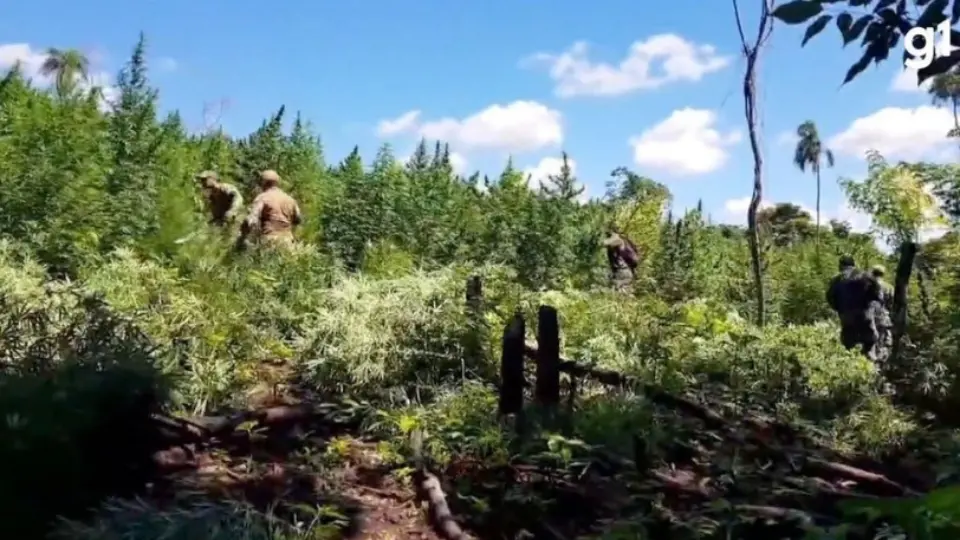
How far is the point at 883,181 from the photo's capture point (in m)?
13.7

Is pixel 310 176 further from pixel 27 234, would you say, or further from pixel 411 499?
pixel 411 499

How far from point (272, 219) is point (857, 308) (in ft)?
20.2

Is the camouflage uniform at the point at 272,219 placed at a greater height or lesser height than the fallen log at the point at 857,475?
greater

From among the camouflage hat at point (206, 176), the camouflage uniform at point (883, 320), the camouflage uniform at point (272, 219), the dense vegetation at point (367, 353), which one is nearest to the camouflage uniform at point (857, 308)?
the camouflage uniform at point (883, 320)

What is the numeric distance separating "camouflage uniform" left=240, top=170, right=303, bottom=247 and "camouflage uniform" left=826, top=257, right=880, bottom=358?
581cm

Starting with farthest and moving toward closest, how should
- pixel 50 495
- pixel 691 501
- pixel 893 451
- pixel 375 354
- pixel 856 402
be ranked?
pixel 375 354 → pixel 856 402 → pixel 893 451 → pixel 691 501 → pixel 50 495

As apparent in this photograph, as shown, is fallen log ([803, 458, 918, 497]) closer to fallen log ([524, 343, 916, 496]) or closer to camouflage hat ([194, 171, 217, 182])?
fallen log ([524, 343, 916, 496])

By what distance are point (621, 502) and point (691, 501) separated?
0.33m

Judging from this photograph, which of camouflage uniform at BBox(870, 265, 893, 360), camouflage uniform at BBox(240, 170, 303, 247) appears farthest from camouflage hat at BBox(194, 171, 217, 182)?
camouflage uniform at BBox(870, 265, 893, 360)

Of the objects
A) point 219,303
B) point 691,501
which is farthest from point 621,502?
point 219,303

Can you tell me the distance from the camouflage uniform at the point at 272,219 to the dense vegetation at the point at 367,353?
36 cm

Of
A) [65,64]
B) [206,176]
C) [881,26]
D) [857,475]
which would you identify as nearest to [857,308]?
[857,475]

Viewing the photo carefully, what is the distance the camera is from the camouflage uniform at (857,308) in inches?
370

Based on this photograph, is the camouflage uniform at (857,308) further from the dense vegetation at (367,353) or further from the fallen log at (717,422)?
the fallen log at (717,422)
